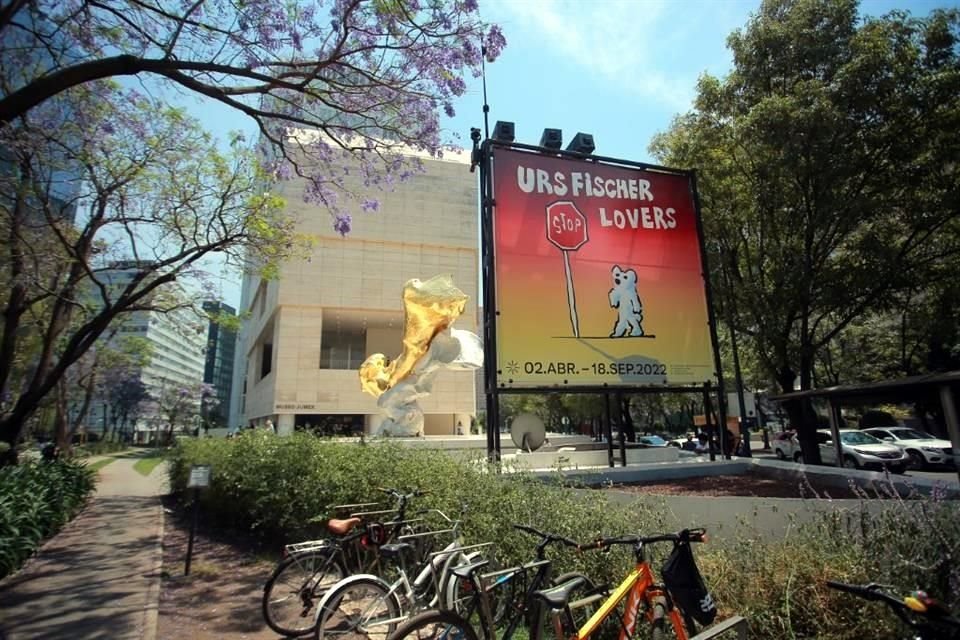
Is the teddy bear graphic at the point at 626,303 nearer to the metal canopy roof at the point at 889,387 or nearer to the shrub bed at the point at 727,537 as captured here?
the metal canopy roof at the point at 889,387

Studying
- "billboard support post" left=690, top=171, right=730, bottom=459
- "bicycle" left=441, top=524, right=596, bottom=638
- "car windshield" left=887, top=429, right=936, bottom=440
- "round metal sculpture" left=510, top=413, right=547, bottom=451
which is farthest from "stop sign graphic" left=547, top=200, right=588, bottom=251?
"car windshield" left=887, top=429, right=936, bottom=440

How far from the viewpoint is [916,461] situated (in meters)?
20.0

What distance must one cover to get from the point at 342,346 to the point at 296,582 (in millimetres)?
44055

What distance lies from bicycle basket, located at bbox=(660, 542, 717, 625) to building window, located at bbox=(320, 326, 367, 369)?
43.8 meters

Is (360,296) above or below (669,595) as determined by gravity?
above

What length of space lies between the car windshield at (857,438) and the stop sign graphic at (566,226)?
607 inches

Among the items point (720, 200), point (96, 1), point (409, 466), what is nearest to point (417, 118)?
point (96, 1)

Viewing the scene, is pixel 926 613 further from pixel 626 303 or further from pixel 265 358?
pixel 265 358

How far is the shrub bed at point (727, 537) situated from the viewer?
336 cm

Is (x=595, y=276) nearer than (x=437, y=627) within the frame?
No

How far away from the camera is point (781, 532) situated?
639 cm

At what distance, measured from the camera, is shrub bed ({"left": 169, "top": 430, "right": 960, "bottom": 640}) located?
3.36m

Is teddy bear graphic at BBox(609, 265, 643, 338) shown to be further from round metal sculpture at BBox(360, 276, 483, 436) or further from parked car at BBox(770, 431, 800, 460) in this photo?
parked car at BBox(770, 431, 800, 460)

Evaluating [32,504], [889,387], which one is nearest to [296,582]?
[32,504]
